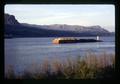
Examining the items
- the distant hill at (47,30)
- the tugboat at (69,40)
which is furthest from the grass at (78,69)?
the distant hill at (47,30)

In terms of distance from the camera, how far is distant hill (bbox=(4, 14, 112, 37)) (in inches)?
159

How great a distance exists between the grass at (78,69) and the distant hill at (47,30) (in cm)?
39

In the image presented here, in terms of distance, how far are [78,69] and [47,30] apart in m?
0.80

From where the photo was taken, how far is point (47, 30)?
408 centimetres

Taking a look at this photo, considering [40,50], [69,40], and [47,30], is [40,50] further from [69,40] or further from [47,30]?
[69,40]

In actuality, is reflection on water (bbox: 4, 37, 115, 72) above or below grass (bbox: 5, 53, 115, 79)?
above

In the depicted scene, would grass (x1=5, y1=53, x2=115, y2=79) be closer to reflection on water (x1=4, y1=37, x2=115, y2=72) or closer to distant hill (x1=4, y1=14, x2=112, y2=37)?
reflection on water (x1=4, y1=37, x2=115, y2=72)

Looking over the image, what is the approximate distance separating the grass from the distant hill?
385mm

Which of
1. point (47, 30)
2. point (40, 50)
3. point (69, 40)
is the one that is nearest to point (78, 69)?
point (69, 40)

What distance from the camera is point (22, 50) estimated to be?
4.05 metres

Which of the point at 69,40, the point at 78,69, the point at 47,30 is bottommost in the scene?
the point at 78,69

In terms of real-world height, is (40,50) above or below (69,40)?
below

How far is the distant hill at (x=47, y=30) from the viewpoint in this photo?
4027mm

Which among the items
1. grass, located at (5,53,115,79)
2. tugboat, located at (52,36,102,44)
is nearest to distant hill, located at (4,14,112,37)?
tugboat, located at (52,36,102,44)
